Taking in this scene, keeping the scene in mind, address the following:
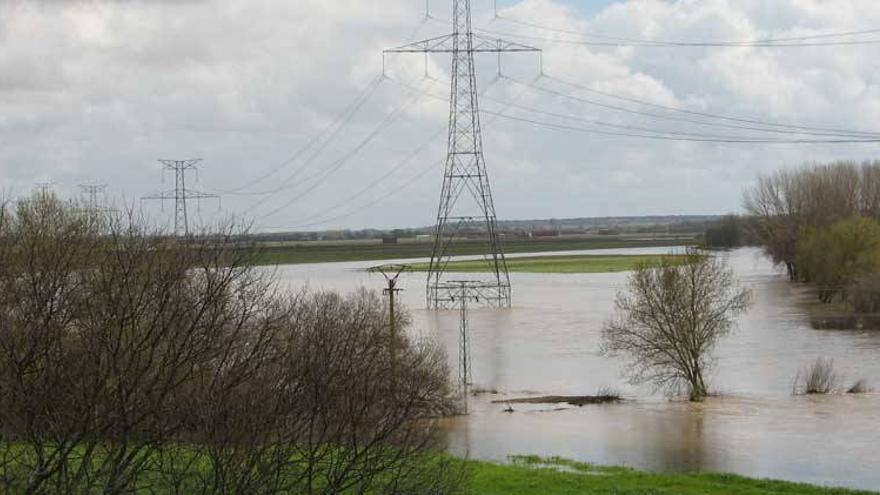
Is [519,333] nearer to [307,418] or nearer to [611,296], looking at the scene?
[611,296]

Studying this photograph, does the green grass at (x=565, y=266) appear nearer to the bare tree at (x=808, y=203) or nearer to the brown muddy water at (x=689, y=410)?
the bare tree at (x=808, y=203)

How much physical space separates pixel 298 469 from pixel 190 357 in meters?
2.27

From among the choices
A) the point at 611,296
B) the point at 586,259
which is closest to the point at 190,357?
the point at 611,296

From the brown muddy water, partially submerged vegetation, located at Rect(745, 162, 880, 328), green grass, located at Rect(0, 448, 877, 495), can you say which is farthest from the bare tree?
green grass, located at Rect(0, 448, 877, 495)

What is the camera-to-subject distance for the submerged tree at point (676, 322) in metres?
28.3

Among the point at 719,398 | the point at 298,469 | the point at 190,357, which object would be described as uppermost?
the point at 190,357

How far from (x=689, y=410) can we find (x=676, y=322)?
9.47 feet

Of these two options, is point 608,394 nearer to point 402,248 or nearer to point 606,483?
point 606,483

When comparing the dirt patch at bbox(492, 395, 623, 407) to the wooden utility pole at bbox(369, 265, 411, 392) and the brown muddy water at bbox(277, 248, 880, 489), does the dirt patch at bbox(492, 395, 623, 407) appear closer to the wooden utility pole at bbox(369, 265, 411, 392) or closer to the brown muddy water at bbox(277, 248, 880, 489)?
Result: the brown muddy water at bbox(277, 248, 880, 489)

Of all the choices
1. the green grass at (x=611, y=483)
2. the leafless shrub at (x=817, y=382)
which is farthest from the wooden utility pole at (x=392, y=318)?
the leafless shrub at (x=817, y=382)

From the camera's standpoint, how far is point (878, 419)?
2369 cm

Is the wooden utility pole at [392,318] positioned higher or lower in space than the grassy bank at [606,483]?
higher

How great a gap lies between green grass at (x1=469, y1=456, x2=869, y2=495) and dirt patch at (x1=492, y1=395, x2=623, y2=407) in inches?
381

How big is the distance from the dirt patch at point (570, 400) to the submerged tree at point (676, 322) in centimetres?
182
